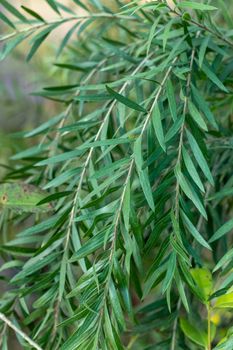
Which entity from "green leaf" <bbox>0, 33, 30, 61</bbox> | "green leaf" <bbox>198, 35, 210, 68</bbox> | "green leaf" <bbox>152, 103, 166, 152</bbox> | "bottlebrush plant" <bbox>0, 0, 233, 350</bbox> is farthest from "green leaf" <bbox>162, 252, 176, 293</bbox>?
"green leaf" <bbox>0, 33, 30, 61</bbox>

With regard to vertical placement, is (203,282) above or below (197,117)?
below

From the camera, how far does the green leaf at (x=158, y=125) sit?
0.60 metres

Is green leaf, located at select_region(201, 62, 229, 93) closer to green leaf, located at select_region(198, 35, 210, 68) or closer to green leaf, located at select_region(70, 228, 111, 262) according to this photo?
green leaf, located at select_region(198, 35, 210, 68)

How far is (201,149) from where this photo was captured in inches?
25.9

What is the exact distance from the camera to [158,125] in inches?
24.3

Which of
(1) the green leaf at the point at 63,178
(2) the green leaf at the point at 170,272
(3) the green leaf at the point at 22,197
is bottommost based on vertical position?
(2) the green leaf at the point at 170,272

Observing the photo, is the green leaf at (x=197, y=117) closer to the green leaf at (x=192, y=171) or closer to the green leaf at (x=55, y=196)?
the green leaf at (x=192, y=171)

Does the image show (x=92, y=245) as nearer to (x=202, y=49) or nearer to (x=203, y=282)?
(x=203, y=282)

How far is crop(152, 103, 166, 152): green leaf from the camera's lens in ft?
1.98

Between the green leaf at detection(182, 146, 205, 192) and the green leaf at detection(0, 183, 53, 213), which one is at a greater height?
the green leaf at detection(0, 183, 53, 213)

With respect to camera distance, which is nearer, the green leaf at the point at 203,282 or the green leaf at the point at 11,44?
the green leaf at the point at 203,282

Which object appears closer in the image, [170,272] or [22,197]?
[170,272]

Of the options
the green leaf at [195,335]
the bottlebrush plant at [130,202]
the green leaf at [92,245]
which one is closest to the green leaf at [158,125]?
the bottlebrush plant at [130,202]

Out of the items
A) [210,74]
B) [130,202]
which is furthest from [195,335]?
[210,74]
